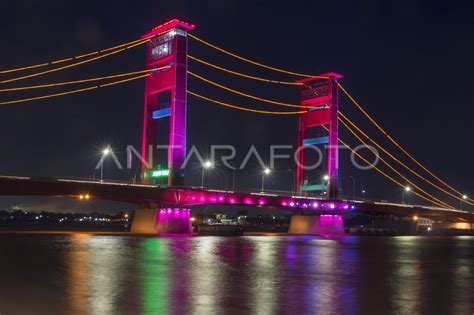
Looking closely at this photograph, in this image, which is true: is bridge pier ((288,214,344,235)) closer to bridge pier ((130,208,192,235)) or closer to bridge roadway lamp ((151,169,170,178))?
bridge pier ((130,208,192,235))

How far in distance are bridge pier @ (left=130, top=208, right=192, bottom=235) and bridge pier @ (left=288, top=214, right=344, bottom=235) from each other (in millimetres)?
28386

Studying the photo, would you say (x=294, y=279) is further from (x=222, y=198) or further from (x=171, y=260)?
(x=222, y=198)

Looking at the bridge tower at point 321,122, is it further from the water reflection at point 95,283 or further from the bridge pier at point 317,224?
the water reflection at point 95,283

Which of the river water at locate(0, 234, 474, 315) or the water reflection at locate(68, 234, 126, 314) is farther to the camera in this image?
the river water at locate(0, 234, 474, 315)

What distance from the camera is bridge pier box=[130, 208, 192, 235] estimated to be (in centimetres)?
6875

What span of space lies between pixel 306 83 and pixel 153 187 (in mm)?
40004

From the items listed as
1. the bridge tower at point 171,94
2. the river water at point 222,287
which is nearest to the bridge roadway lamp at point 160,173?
the bridge tower at point 171,94

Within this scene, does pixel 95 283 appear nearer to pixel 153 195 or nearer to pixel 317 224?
pixel 153 195

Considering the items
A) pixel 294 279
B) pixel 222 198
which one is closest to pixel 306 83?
pixel 222 198

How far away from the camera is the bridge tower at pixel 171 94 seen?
67750mm

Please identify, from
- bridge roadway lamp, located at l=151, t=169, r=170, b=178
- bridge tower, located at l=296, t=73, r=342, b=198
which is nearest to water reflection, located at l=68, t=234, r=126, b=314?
bridge roadway lamp, located at l=151, t=169, r=170, b=178

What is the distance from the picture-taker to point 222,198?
78000 millimetres

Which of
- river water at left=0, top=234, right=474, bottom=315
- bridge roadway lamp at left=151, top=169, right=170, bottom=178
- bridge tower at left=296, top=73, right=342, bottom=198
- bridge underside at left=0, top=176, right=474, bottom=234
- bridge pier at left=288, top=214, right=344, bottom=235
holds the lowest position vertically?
river water at left=0, top=234, right=474, bottom=315

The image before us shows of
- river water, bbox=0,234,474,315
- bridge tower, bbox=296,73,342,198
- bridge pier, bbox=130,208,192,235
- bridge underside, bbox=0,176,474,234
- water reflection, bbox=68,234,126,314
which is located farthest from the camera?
bridge tower, bbox=296,73,342,198
